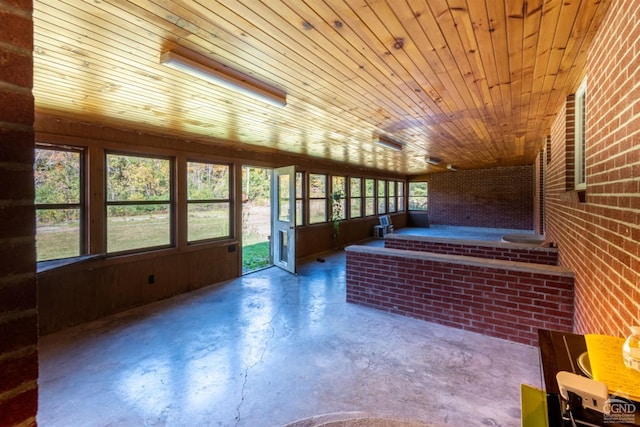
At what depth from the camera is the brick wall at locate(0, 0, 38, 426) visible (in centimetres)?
71

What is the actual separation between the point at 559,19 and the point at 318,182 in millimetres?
6589

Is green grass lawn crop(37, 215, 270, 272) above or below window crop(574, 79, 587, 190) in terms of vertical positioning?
below

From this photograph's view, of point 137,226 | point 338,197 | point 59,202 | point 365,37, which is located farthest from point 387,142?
point 59,202

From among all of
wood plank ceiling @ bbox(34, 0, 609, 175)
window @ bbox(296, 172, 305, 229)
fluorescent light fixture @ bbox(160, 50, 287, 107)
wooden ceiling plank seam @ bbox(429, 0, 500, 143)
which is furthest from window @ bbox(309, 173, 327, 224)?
fluorescent light fixture @ bbox(160, 50, 287, 107)

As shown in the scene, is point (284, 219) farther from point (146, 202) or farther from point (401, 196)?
point (401, 196)

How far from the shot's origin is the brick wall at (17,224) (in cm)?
71

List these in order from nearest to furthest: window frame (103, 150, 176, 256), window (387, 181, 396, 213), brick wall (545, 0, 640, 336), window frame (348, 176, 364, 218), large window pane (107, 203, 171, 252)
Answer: brick wall (545, 0, 640, 336), window frame (103, 150, 176, 256), large window pane (107, 203, 171, 252), window frame (348, 176, 364, 218), window (387, 181, 396, 213)

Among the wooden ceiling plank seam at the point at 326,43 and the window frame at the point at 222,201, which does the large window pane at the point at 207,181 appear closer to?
the window frame at the point at 222,201

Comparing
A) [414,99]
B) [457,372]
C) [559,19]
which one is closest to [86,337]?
[457,372]

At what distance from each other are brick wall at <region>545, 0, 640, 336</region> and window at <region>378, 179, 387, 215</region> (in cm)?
911

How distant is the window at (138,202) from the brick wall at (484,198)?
1136 centimetres

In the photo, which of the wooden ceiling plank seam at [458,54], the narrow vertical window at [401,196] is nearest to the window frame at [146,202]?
the wooden ceiling plank seam at [458,54]

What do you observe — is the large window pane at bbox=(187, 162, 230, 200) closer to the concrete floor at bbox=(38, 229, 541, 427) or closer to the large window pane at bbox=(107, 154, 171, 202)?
the large window pane at bbox=(107, 154, 171, 202)

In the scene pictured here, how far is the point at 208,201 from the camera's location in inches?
206
